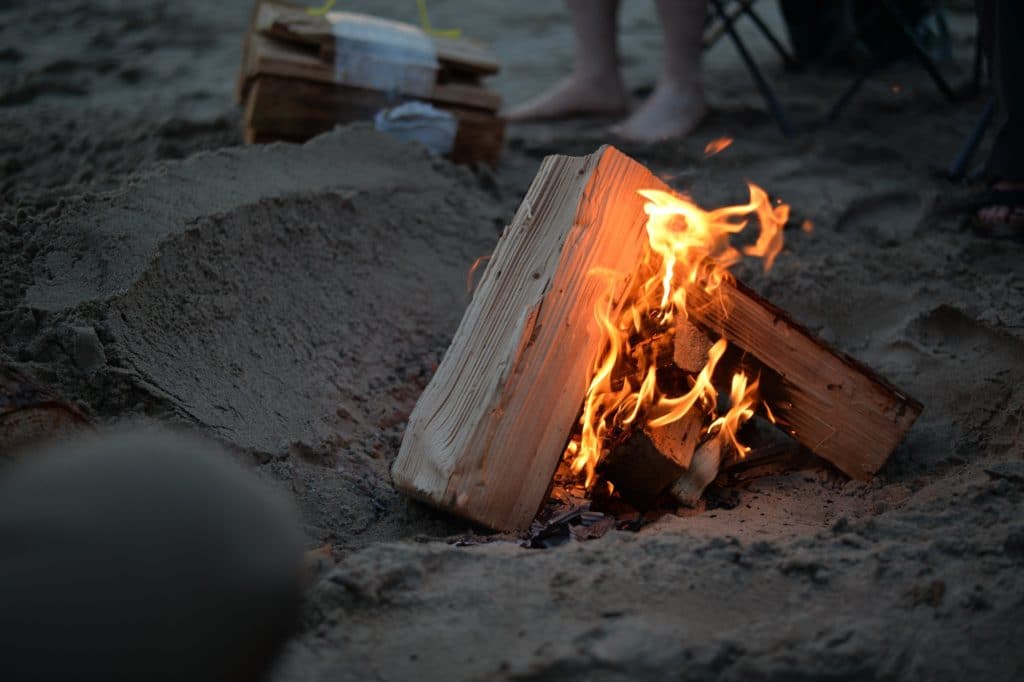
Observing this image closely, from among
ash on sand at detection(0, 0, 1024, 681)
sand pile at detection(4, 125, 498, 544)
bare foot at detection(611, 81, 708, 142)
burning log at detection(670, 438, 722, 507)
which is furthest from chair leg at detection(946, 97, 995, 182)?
burning log at detection(670, 438, 722, 507)

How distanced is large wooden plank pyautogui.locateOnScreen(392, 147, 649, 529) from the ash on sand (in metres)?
0.15

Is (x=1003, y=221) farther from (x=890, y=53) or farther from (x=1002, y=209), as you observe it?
(x=890, y=53)

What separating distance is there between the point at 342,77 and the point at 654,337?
2049 millimetres

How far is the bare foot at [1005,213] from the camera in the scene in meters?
3.02

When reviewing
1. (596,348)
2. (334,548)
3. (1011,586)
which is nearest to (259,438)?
(334,548)

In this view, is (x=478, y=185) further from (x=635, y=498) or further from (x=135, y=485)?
(x=135, y=485)

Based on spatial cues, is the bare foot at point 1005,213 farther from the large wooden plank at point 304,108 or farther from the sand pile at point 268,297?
the large wooden plank at point 304,108

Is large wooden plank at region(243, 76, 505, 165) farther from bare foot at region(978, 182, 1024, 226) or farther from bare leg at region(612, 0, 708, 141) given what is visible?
bare foot at region(978, 182, 1024, 226)

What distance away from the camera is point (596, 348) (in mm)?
1910

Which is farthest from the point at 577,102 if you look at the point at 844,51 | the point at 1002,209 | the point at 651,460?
the point at 651,460

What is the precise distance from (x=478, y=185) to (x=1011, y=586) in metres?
2.64

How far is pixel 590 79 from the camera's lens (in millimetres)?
4582

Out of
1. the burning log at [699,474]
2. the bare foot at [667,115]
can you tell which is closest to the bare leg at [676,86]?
the bare foot at [667,115]

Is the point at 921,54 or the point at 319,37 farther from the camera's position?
the point at 921,54
